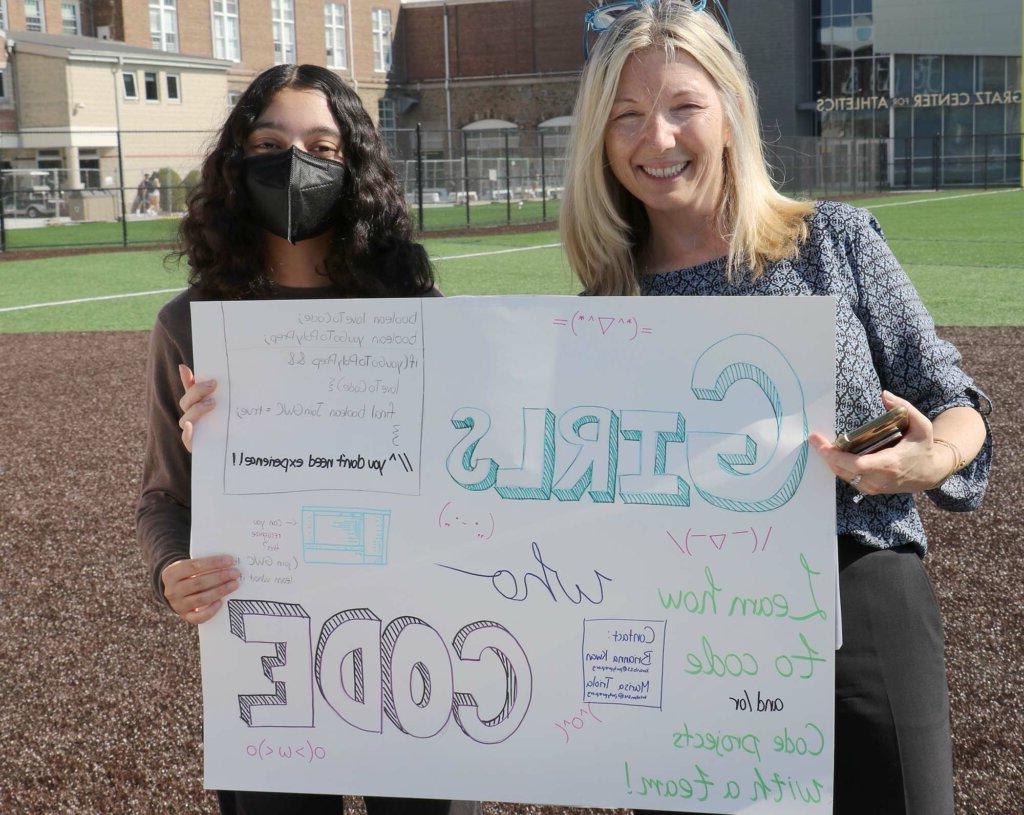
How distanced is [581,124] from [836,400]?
74 centimetres

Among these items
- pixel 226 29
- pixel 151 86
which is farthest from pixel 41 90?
pixel 226 29

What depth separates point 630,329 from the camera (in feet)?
7.31

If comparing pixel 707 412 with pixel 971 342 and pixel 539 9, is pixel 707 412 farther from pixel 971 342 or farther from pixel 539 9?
pixel 539 9

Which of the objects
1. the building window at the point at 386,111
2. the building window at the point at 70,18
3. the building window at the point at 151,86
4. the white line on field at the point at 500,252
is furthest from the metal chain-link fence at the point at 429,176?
the building window at the point at 386,111

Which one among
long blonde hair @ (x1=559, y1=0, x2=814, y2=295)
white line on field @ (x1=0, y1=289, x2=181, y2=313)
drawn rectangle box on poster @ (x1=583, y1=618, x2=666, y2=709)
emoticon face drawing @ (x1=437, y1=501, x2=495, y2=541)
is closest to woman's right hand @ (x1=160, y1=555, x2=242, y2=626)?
emoticon face drawing @ (x1=437, y1=501, x2=495, y2=541)

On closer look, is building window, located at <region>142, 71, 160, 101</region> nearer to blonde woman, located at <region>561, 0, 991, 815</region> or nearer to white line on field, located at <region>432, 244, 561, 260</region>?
white line on field, located at <region>432, 244, 561, 260</region>

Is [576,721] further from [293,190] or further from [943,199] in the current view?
[943,199]

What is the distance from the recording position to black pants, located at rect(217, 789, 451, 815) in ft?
8.07

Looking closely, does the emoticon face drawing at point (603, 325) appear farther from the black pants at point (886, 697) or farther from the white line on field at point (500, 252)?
the white line on field at point (500, 252)

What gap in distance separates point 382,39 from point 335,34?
13.0 ft

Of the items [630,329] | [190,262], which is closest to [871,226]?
[630,329]

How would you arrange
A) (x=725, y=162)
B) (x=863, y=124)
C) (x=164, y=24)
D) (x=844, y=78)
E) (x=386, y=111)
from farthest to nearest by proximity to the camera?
(x=386, y=111) → (x=164, y=24) → (x=844, y=78) → (x=863, y=124) → (x=725, y=162)

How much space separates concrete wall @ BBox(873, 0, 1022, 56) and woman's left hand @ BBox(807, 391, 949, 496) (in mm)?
51058

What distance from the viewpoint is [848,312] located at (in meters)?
2.20
